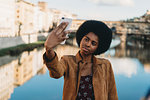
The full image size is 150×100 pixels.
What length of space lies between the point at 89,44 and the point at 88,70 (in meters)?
0.16

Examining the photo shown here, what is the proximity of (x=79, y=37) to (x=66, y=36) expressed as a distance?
40 cm

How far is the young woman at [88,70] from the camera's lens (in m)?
1.42

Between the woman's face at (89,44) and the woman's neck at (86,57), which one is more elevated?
the woman's face at (89,44)

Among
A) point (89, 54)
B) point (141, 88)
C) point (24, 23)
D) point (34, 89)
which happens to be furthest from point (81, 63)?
point (24, 23)

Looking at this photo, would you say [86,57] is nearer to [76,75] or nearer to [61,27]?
[76,75]

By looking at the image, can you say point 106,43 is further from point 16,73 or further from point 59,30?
point 16,73

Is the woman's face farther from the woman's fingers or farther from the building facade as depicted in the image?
the building facade

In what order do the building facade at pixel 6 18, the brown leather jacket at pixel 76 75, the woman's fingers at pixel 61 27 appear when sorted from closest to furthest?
the woman's fingers at pixel 61 27
the brown leather jacket at pixel 76 75
the building facade at pixel 6 18

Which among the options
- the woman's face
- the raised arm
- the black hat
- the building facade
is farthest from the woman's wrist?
the building facade

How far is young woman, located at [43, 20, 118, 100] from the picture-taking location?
1424mm

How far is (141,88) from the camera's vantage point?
31.1ft

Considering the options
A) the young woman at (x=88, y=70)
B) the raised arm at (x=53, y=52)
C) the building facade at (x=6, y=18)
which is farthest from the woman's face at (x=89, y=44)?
the building facade at (x=6, y=18)

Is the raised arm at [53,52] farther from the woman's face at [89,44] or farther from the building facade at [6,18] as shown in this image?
the building facade at [6,18]

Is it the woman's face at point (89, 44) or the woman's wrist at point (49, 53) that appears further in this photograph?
the woman's face at point (89, 44)
